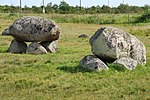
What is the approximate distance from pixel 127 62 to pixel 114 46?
2.45 feet

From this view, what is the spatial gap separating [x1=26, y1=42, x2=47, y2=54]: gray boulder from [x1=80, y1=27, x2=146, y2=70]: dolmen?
5.29m

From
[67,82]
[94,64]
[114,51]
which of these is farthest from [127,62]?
[67,82]

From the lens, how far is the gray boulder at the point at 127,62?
13.6 m

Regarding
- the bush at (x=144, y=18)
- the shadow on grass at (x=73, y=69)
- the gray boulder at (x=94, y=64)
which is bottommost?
the shadow on grass at (x=73, y=69)

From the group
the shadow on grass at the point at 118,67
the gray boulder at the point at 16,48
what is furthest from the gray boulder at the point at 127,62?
the gray boulder at the point at 16,48

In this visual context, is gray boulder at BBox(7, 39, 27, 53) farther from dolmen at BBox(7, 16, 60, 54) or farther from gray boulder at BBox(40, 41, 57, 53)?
gray boulder at BBox(40, 41, 57, 53)

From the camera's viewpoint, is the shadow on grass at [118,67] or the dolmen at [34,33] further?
the dolmen at [34,33]

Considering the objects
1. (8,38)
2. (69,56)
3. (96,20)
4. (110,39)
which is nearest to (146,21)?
(96,20)

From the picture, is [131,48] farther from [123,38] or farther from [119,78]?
[119,78]

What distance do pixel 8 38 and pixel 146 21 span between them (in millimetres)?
26076

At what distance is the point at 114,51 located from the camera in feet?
45.8

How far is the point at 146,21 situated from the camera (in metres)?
49.3

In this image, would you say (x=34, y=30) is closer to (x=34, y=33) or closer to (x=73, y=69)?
(x=34, y=33)

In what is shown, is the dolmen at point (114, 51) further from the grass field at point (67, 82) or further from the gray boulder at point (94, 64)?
the grass field at point (67, 82)
